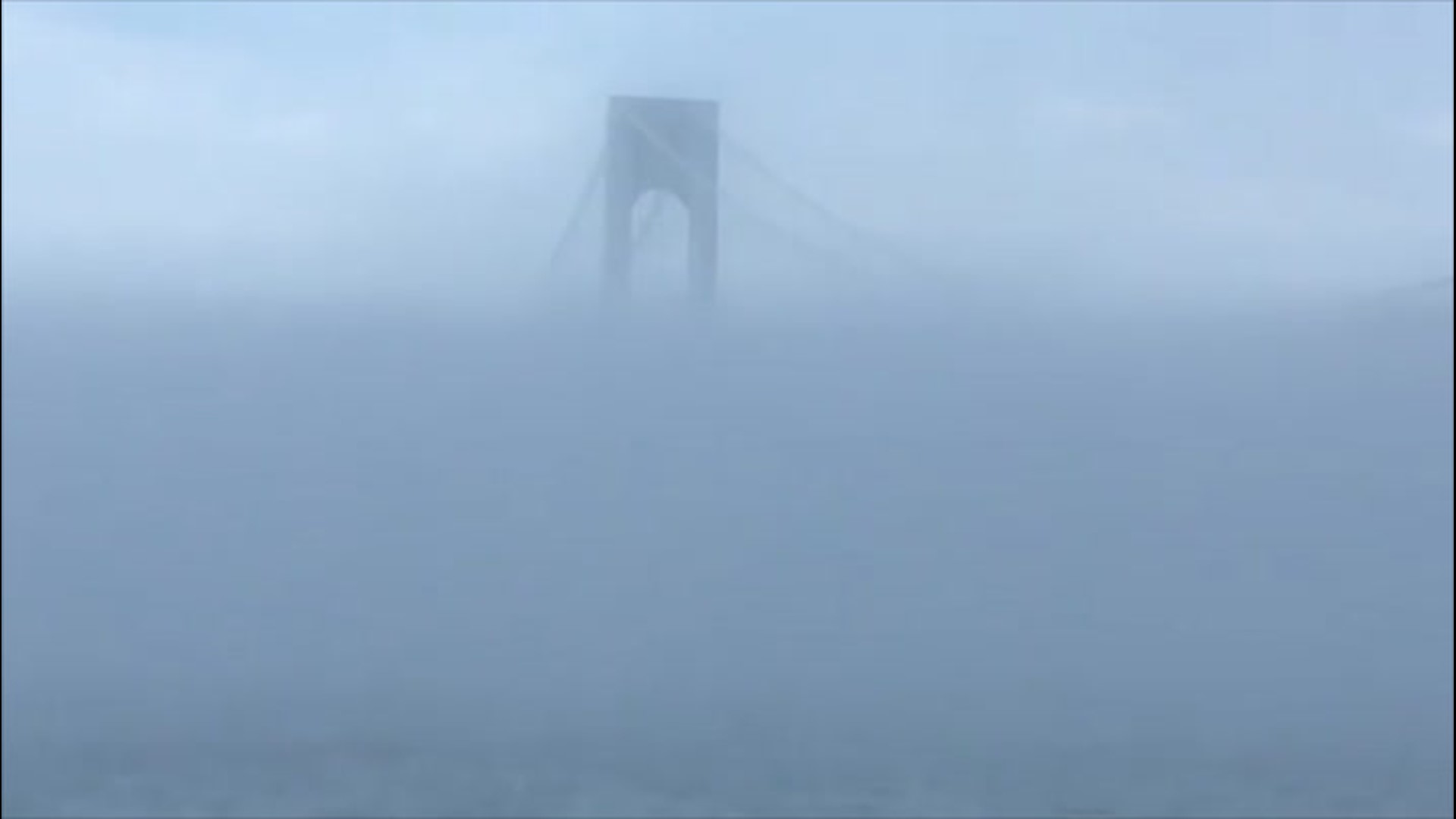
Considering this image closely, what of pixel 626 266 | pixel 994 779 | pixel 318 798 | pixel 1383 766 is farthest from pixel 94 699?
pixel 1383 766

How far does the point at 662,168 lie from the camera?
3.44 metres

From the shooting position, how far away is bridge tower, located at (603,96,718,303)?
344 cm

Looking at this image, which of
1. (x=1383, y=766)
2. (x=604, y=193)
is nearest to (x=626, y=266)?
(x=604, y=193)

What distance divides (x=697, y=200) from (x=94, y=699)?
1.08 m

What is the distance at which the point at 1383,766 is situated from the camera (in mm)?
3363

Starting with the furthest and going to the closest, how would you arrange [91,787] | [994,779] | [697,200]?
1. [697,200]
2. [994,779]
3. [91,787]

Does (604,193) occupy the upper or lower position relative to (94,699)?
upper

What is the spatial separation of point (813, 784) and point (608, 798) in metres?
0.29

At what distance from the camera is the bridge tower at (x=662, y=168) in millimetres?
3438

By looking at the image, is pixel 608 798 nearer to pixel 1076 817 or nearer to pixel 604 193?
pixel 1076 817

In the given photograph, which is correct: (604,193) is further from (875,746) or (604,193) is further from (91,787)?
(91,787)

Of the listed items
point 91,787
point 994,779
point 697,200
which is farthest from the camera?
point 697,200

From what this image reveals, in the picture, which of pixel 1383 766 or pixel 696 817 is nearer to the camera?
pixel 696 817

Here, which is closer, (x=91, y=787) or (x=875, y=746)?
(x=91, y=787)
